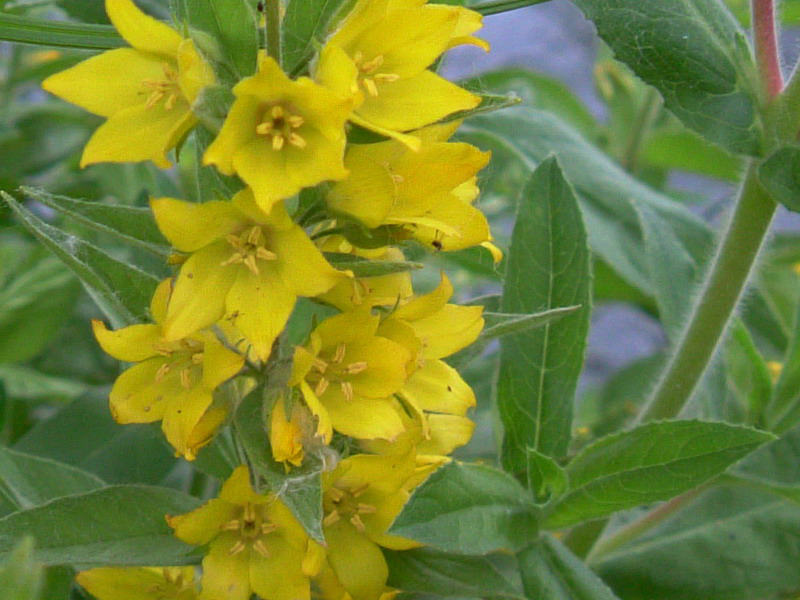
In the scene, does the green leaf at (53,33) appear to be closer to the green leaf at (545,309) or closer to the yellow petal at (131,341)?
the yellow petal at (131,341)

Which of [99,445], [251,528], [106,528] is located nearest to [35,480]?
[106,528]

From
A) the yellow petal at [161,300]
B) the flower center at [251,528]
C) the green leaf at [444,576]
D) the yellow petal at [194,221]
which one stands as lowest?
the green leaf at [444,576]

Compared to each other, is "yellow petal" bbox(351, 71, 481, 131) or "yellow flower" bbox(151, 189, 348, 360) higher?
"yellow petal" bbox(351, 71, 481, 131)

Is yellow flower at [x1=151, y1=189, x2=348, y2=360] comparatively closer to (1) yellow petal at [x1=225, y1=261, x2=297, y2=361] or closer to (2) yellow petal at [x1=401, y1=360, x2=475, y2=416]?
(1) yellow petal at [x1=225, y1=261, x2=297, y2=361]

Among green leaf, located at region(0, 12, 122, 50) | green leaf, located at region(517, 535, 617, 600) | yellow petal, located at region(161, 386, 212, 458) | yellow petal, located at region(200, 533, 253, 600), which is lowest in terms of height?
green leaf, located at region(517, 535, 617, 600)

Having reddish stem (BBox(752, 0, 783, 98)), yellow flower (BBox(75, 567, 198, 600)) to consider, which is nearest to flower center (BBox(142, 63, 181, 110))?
yellow flower (BBox(75, 567, 198, 600))

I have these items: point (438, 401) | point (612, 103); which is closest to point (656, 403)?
point (438, 401)

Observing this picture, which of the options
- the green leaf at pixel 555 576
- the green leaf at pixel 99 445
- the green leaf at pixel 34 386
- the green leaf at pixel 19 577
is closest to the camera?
the green leaf at pixel 19 577

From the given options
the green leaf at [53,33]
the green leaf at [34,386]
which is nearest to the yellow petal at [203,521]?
the green leaf at [53,33]
